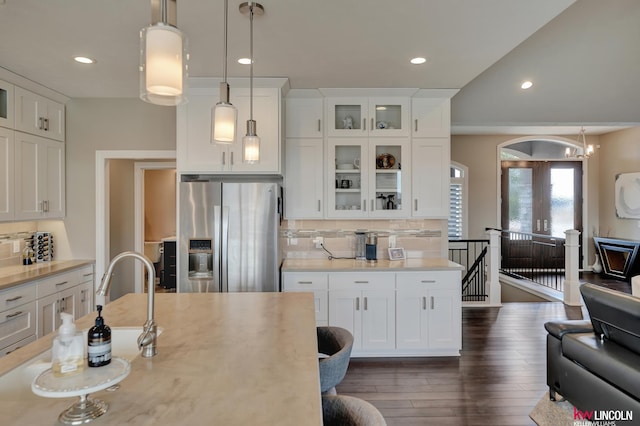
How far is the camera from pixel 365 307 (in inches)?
141

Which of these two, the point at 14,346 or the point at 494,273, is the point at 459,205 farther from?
the point at 14,346

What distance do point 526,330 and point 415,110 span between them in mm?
2938

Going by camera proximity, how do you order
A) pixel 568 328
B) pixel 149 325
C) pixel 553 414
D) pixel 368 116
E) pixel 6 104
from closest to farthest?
pixel 149 325
pixel 553 414
pixel 568 328
pixel 6 104
pixel 368 116

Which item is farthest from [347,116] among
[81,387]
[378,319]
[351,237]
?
[81,387]

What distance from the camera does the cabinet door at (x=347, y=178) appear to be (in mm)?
3984

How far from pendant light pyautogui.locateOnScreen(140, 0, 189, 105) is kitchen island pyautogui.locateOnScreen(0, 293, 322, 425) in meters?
0.91

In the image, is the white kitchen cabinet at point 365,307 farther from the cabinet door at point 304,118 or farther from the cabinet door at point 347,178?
the cabinet door at point 304,118

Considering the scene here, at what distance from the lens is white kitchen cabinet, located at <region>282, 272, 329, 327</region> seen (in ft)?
11.8

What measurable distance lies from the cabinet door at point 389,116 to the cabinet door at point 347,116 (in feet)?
0.21

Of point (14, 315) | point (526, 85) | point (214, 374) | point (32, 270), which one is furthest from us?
point (526, 85)

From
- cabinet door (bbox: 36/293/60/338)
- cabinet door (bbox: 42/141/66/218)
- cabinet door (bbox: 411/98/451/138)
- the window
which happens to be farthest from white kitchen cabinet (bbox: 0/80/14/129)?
the window

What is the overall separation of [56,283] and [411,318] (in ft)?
11.2

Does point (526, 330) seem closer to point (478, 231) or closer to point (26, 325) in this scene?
point (478, 231)

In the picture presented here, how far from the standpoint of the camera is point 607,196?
8406 millimetres
